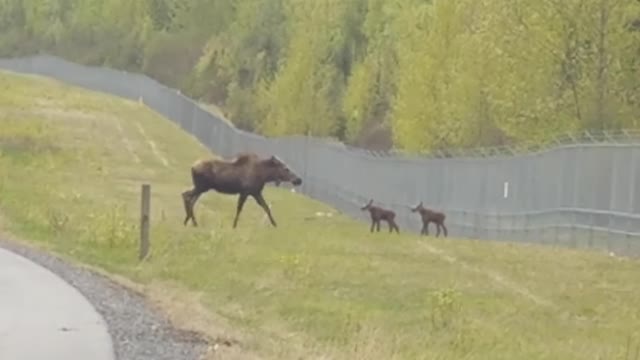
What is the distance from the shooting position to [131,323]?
18.9 m

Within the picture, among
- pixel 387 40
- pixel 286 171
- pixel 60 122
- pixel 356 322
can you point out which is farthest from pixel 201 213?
pixel 387 40

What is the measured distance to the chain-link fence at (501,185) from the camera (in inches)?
1524

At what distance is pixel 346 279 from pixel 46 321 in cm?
781

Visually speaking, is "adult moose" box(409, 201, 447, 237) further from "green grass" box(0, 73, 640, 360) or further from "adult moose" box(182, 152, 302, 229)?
"adult moose" box(182, 152, 302, 229)

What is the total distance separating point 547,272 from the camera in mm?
27828

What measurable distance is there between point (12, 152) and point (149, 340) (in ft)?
140

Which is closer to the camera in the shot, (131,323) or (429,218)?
(131,323)

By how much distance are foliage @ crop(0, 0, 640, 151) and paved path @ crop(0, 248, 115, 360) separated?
32.3m

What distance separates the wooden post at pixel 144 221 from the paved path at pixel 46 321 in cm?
260

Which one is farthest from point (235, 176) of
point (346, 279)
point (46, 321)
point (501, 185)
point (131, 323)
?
point (46, 321)

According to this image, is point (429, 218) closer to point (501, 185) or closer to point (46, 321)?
point (501, 185)

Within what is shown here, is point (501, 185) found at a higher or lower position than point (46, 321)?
higher

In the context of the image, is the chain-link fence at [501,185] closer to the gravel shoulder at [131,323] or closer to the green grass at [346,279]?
the green grass at [346,279]

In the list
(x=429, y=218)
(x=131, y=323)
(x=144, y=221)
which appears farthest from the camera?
(x=429, y=218)
